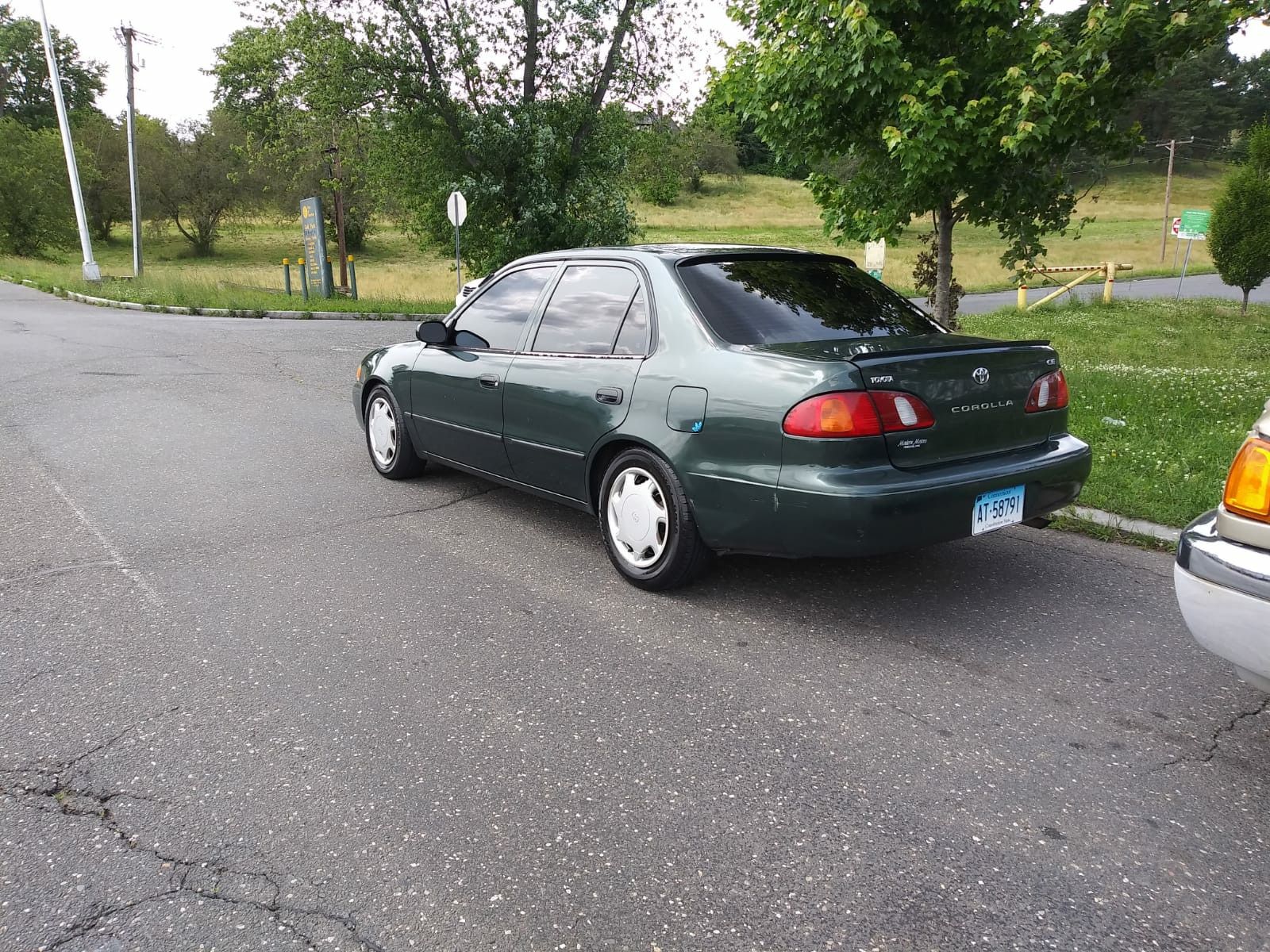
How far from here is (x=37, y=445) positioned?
281 inches

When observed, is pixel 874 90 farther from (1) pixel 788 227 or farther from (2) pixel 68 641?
(1) pixel 788 227

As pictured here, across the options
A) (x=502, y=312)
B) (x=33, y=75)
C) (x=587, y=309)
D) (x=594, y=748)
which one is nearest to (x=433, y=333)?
(x=502, y=312)

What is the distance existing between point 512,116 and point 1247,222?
1604 centimetres

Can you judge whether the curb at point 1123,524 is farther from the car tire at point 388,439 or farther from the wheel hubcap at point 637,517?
the car tire at point 388,439

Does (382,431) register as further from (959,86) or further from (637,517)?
(959,86)

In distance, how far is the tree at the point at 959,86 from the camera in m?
6.74

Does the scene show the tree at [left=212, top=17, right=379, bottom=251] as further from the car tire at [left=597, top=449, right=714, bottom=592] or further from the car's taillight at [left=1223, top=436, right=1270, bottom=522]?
the car's taillight at [left=1223, top=436, right=1270, bottom=522]

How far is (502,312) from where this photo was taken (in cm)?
525

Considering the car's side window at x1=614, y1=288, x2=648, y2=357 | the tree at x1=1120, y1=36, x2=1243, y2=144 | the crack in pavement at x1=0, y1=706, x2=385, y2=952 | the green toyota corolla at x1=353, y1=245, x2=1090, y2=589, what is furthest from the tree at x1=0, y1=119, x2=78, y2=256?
A: the tree at x1=1120, y1=36, x2=1243, y2=144

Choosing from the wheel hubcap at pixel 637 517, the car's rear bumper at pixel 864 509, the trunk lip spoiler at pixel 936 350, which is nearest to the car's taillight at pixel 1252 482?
the car's rear bumper at pixel 864 509

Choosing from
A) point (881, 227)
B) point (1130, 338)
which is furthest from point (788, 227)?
point (881, 227)

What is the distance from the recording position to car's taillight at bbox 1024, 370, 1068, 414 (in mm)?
4043

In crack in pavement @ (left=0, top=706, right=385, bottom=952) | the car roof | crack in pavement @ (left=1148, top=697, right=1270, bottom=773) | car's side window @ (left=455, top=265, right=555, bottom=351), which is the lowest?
crack in pavement @ (left=0, top=706, right=385, bottom=952)

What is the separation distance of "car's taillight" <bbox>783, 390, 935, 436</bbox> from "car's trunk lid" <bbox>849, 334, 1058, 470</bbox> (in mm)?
46
